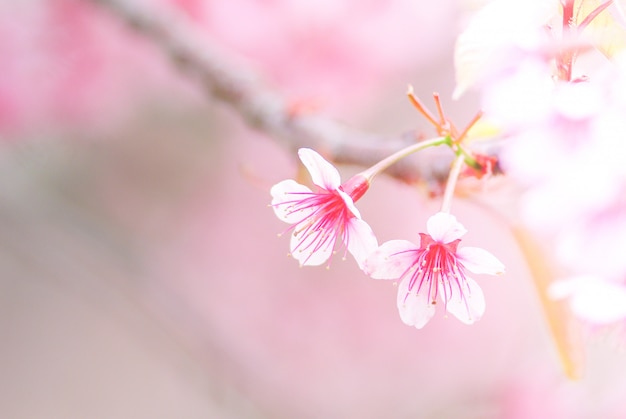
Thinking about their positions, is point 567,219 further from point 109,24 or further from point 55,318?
point 55,318

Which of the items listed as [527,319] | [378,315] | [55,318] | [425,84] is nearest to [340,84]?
[425,84]

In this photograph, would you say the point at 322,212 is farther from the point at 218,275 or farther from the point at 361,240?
the point at 218,275

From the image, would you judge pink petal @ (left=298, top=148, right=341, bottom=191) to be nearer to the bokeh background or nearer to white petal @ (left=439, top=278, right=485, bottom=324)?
white petal @ (left=439, top=278, right=485, bottom=324)

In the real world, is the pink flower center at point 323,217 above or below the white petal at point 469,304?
above

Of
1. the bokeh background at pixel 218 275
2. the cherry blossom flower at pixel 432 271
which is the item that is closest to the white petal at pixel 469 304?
the cherry blossom flower at pixel 432 271

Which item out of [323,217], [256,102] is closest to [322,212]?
[323,217]

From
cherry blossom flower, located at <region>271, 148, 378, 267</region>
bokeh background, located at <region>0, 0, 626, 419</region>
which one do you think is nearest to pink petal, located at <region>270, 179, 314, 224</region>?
cherry blossom flower, located at <region>271, 148, 378, 267</region>

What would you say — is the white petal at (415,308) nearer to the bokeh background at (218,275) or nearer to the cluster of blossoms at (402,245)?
the cluster of blossoms at (402,245)
